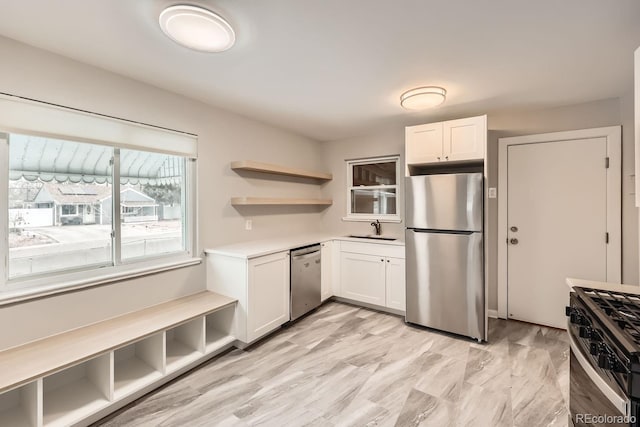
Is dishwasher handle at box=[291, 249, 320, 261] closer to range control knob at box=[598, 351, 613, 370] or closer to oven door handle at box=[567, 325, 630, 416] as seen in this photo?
oven door handle at box=[567, 325, 630, 416]

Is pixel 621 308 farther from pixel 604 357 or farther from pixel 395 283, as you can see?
pixel 395 283

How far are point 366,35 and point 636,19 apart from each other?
59.0 inches

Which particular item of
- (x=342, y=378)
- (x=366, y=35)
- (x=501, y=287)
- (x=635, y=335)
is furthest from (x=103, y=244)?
(x=501, y=287)

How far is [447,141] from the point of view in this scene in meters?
3.02

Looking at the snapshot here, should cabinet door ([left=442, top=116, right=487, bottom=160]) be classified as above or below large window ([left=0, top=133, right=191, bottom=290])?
above

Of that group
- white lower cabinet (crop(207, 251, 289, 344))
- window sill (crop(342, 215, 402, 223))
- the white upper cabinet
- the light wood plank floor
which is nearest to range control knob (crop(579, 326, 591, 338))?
Answer: the light wood plank floor

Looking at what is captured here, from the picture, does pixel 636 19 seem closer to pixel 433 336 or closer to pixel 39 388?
pixel 433 336

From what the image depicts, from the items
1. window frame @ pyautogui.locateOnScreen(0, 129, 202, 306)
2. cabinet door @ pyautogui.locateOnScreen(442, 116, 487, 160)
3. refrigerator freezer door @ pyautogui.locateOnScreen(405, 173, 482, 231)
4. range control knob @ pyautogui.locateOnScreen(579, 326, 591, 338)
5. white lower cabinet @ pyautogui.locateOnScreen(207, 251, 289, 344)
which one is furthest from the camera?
cabinet door @ pyautogui.locateOnScreen(442, 116, 487, 160)

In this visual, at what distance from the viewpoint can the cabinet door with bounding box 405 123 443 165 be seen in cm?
307

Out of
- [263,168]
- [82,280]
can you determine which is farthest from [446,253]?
[82,280]

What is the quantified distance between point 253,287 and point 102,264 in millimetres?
1224

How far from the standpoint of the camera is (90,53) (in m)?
1.94

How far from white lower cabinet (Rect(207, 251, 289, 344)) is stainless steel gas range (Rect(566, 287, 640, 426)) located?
226 centimetres

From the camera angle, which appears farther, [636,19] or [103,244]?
[103,244]
